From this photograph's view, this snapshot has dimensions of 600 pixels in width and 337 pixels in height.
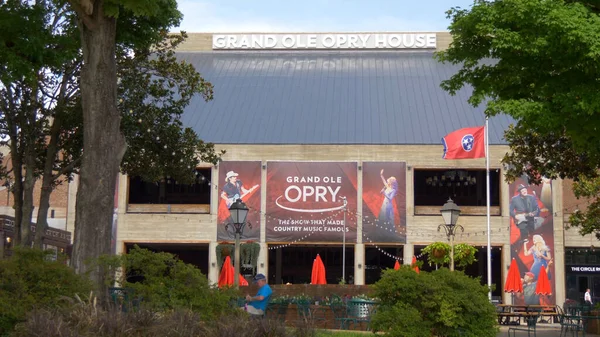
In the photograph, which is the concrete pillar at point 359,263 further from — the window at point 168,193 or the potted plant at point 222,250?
the window at point 168,193

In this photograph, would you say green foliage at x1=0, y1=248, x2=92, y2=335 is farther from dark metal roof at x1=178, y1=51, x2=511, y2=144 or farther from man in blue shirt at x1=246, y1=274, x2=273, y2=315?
dark metal roof at x1=178, y1=51, x2=511, y2=144

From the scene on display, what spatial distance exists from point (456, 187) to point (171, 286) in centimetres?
4220

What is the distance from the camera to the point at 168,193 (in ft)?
176

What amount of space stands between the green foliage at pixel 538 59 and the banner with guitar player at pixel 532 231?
28.8m

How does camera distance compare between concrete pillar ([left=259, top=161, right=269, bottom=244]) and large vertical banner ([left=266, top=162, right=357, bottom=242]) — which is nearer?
large vertical banner ([left=266, top=162, right=357, bottom=242])

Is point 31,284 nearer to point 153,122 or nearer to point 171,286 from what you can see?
point 171,286

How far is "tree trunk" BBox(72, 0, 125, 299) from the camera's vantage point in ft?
47.4

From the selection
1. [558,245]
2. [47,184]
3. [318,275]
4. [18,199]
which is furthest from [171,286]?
[558,245]

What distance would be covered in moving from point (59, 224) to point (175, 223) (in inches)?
479

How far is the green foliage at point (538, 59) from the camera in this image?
48.0ft

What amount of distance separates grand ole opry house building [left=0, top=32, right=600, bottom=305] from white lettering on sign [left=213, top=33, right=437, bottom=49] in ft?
23.1

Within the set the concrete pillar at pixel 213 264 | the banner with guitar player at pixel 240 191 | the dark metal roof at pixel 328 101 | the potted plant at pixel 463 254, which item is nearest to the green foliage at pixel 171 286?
the potted plant at pixel 463 254

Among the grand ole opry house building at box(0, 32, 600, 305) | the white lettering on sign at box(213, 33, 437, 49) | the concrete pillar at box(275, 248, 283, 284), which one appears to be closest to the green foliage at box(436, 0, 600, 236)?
the grand ole opry house building at box(0, 32, 600, 305)

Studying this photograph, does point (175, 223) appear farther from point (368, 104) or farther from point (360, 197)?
point (368, 104)
